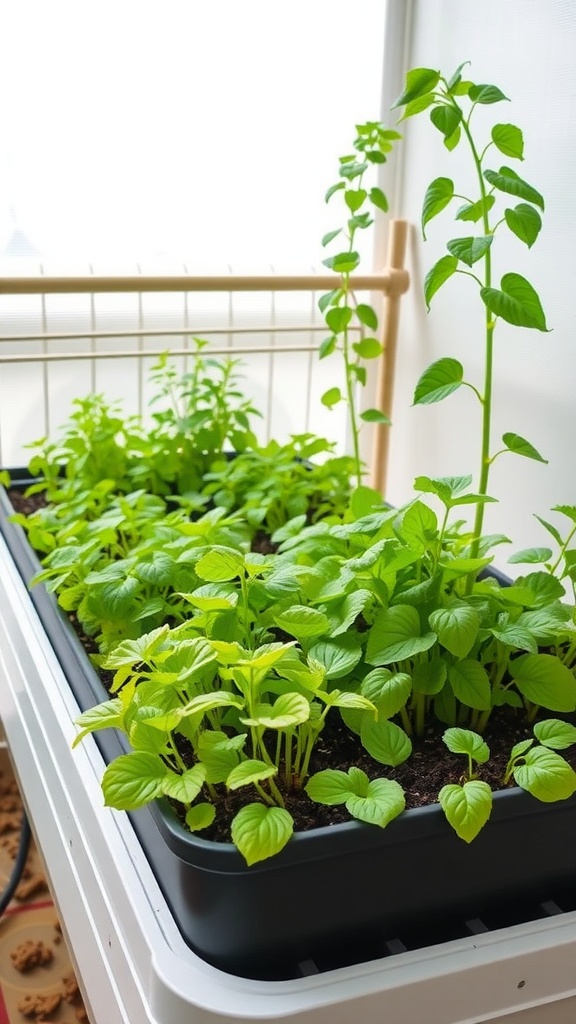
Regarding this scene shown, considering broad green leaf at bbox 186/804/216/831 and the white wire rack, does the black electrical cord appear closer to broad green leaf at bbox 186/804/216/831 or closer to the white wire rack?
the white wire rack

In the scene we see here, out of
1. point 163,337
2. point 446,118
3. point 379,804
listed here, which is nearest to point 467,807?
point 379,804


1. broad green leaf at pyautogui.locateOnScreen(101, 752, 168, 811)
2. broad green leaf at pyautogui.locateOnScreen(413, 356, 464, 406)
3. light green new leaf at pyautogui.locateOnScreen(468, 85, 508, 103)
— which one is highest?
light green new leaf at pyautogui.locateOnScreen(468, 85, 508, 103)

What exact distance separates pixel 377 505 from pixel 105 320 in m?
0.76

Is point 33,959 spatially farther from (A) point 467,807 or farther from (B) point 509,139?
(B) point 509,139

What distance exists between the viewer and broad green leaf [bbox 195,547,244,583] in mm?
847

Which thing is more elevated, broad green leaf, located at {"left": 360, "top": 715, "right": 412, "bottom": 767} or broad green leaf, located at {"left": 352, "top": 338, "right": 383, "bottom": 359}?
broad green leaf, located at {"left": 352, "top": 338, "right": 383, "bottom": 359}

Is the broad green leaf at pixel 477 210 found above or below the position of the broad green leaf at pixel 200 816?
above

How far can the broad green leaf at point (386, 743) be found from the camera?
2.63ft

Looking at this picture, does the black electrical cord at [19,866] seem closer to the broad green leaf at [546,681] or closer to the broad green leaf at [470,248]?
the broad green leaf at [546,681]

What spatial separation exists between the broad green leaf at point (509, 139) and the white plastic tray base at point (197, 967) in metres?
0.73

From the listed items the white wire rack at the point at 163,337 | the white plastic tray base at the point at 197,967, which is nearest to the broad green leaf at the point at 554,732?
the white plastic tray base at the point at 197,967

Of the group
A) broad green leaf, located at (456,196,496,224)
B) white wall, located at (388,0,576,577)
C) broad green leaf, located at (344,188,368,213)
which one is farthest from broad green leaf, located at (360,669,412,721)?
broad green leaf, located at (344,188,368,213)

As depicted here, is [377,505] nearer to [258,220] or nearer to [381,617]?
[381,617]

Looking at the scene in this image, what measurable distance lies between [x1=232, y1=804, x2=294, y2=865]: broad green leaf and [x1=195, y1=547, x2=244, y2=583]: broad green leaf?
0.23m
